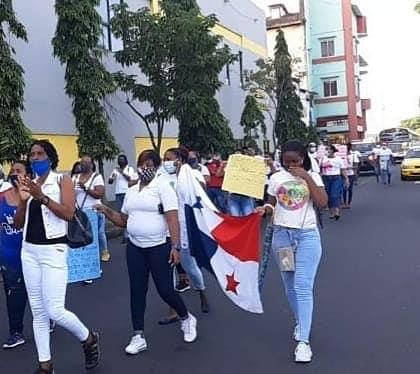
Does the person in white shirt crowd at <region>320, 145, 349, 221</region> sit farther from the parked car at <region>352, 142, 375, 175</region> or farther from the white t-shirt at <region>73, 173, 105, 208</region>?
the parked car at <region>352, 142, 375, 175</region>

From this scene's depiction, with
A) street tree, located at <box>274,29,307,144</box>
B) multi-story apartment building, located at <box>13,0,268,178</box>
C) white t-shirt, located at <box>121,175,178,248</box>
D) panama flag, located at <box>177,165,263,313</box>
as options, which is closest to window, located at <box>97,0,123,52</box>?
multi-story apartment building, located at <box>13,0,268,178</box>

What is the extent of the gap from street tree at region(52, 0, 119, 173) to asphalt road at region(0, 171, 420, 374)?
7485 millimetres

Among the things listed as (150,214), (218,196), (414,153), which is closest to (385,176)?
(414,153)

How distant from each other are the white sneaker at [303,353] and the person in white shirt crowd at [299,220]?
2.4 inches

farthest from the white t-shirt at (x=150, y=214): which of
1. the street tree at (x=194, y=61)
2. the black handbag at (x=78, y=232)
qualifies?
the street tree at (x=194, y=61)

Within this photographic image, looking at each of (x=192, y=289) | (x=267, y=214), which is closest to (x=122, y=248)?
(x=192, y=289)

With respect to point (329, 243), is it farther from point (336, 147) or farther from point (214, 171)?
point (336, 147)

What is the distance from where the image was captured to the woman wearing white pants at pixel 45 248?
4.98 meters

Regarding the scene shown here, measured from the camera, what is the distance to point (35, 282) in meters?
5.00

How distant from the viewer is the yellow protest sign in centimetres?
619

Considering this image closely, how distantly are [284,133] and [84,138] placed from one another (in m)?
23.6

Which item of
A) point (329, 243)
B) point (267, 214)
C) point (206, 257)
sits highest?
point (267, 214)

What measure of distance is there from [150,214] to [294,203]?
1.19 meters

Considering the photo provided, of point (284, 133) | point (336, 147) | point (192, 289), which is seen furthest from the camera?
point (284, 133)
